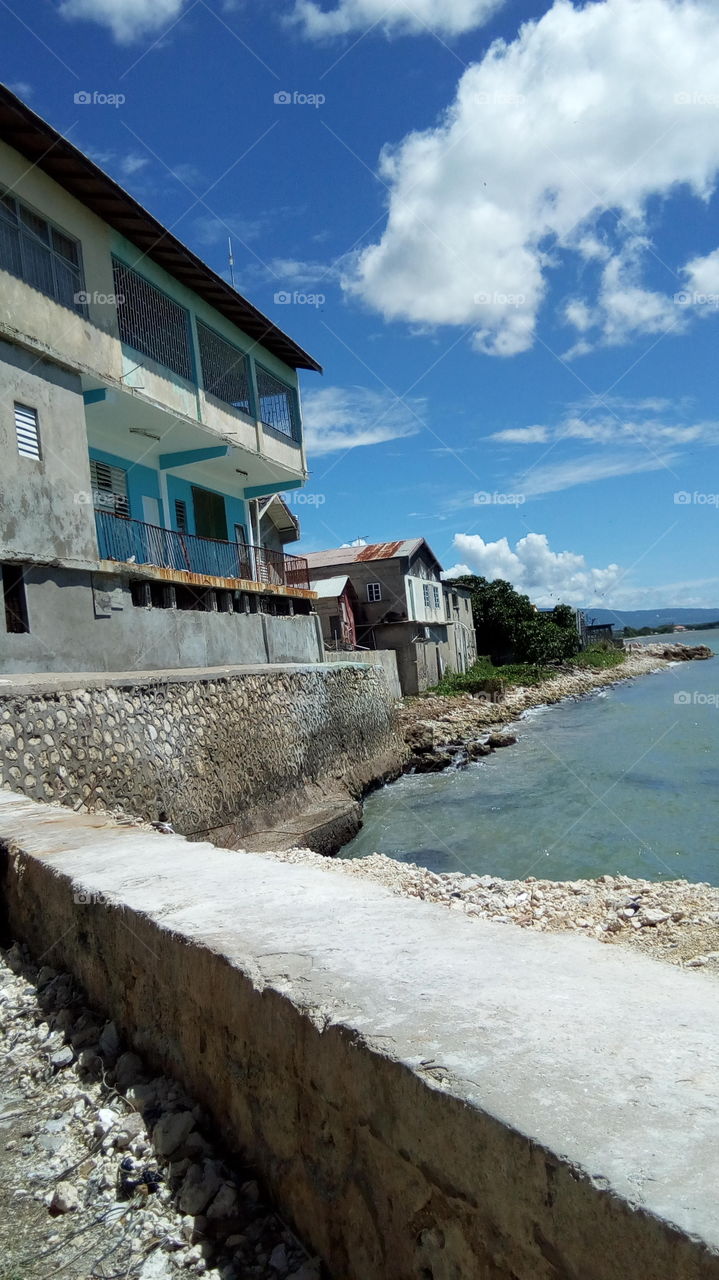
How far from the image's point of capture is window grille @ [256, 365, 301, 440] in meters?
19.8

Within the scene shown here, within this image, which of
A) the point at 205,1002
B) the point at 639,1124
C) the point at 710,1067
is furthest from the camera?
the point at 205,1002

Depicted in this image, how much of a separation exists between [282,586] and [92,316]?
8.40 metres

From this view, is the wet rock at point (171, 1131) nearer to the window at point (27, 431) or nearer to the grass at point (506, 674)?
the window at point (27, 431)

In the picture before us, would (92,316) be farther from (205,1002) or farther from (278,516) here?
(278,516)

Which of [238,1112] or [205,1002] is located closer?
[238,1112]

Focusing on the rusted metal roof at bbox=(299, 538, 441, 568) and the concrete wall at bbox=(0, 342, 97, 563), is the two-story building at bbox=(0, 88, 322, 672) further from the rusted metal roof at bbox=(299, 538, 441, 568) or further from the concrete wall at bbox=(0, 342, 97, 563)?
the rusted metal roof at bbox=(299, 538, 441, 568)

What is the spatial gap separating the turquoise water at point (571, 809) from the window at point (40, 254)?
997 cm

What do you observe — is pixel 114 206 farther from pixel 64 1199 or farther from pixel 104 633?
pixel 64 1199

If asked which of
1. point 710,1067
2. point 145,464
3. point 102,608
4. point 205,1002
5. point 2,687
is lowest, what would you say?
point 205,1002

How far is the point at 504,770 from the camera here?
20.7 m

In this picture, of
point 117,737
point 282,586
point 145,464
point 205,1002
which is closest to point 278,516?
point 282,586

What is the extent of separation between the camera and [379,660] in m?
26.9

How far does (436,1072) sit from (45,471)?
37.5 feet

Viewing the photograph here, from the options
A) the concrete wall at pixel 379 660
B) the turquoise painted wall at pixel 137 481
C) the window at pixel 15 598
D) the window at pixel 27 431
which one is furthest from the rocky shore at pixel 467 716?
the window at pixel 27 431
